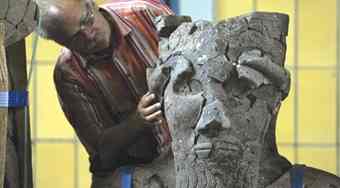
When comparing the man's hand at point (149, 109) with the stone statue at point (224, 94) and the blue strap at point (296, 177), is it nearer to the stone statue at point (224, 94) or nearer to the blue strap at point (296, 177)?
the stone statue at point (224, 94)

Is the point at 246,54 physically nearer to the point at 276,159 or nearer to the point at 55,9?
the point at 276,159

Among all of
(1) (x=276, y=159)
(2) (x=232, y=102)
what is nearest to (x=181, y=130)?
(2) (x=232, y=102)

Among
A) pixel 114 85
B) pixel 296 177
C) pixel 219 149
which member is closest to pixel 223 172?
pixel 219 149

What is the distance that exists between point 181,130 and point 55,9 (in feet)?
0.97

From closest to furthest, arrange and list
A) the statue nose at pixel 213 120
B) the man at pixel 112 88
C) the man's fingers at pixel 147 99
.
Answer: the statue nose at pixel 213 120, the man's fingers at pixel 147 99, the man at pixel 112 88

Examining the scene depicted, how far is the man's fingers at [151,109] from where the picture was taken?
1504 mm

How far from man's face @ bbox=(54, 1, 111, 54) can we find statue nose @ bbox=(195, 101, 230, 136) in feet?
0.99

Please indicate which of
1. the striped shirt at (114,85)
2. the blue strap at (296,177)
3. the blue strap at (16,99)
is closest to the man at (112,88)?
the striped shirt at (114,85)

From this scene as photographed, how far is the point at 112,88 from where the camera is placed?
5.42 feet

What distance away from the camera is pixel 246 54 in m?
1.37

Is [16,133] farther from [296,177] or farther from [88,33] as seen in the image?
[296,177]

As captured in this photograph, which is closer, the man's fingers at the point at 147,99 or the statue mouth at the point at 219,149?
the statue mouth at the point at 219,149

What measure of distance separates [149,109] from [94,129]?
0.52 feet

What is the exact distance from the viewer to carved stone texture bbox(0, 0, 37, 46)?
1425 millimetres
